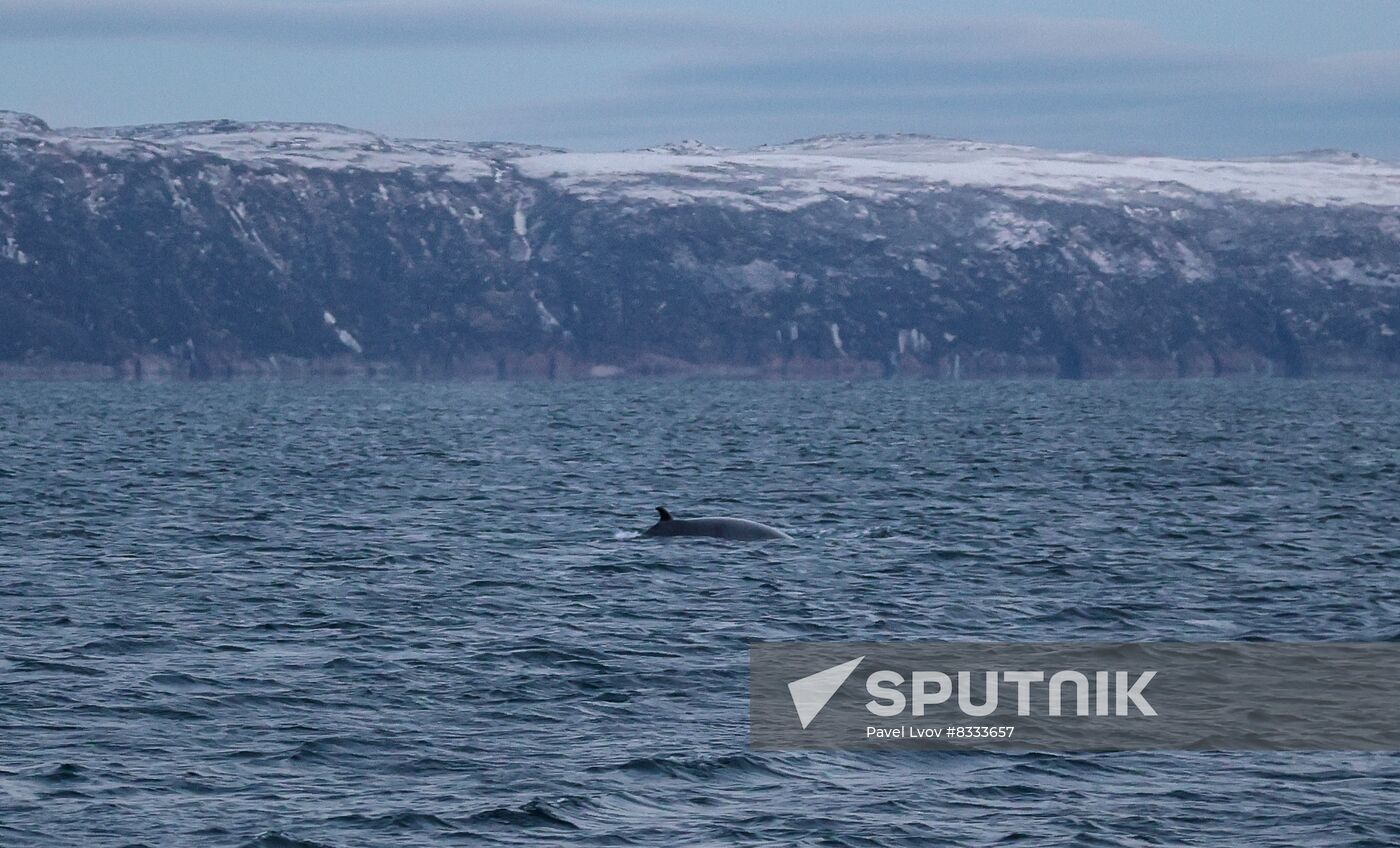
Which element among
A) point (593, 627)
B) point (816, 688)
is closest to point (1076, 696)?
point (816, 688)

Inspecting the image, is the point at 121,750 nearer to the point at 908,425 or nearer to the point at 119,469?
the point at 119,469

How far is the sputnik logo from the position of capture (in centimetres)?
2531

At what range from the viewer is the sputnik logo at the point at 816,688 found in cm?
2531

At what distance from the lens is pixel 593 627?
1289 inches

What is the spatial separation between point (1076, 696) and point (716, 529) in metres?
21.3

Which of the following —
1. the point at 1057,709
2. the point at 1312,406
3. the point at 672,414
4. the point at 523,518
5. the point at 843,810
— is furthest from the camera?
the point at 1312,406

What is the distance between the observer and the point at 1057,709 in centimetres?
2530

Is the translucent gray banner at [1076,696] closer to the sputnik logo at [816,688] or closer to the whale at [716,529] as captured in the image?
the sputnik logo at [816,688]

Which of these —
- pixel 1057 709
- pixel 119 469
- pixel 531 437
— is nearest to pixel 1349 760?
pixel 1057 709

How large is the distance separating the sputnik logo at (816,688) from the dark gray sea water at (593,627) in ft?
2.52

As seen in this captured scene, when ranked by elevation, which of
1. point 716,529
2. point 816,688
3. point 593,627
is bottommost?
point 716,529

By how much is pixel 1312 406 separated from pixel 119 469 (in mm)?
114663

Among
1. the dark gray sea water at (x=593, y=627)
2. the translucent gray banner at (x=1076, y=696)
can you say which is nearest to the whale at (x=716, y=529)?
the dark gray sea water at (x=593, y=627)

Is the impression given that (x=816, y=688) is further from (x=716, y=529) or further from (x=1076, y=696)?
(x=716, y=529)
